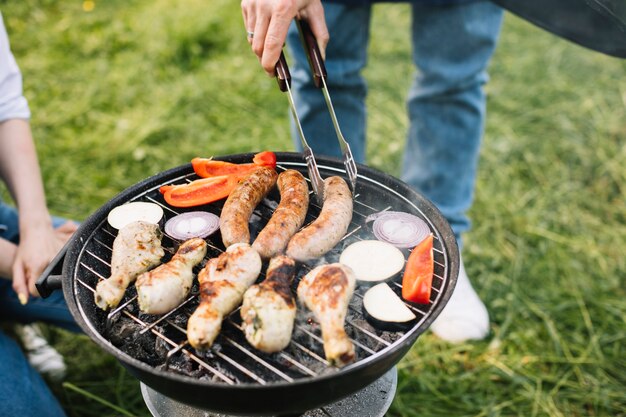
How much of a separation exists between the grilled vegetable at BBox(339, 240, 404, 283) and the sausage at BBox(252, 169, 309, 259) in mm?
225

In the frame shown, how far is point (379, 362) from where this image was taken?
1.71 meters

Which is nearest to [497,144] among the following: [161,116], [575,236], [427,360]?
[575,236]

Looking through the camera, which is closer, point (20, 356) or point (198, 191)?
point (198, 191)

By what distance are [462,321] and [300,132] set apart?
1.89 meters

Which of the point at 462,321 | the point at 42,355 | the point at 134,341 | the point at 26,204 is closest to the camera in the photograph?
the point at 134,341

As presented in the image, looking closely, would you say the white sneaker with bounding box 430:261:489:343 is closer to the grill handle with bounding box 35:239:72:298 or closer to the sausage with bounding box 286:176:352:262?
the sausage with bounding box 286:176:352:262

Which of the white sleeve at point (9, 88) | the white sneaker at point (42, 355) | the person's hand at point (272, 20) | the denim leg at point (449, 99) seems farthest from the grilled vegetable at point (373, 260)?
the white sneaker at point (42, 355)

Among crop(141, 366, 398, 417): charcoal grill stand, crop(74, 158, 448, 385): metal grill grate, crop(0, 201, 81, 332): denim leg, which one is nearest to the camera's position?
crop(74, 158, 448, 385): metal grill grate

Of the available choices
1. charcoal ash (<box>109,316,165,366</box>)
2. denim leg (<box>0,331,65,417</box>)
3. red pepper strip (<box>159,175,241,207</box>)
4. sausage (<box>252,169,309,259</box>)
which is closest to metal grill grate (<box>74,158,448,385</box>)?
charcoal ash (<box>109,316,165,366</box>)

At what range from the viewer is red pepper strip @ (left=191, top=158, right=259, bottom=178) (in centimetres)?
249

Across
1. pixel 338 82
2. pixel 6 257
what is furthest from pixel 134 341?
pixel 338 82

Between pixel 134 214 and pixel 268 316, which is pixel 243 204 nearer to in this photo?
pixel 134 214

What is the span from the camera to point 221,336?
6.18 ft

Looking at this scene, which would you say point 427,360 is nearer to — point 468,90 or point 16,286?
point 468,90
